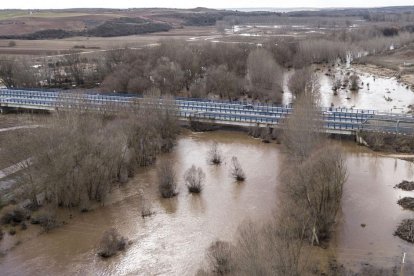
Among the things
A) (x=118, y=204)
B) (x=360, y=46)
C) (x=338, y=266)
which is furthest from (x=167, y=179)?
(x=360, y=46)

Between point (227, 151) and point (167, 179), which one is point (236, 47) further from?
point (167, 179)

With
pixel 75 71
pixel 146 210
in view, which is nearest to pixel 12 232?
pixel 146 210

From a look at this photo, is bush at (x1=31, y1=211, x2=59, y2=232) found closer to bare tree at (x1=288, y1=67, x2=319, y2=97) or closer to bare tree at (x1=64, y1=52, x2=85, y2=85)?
bare tree at (x1=288, y1=67, x2=319, y2=97)

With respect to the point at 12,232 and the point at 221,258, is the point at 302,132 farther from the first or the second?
the point at 12,232

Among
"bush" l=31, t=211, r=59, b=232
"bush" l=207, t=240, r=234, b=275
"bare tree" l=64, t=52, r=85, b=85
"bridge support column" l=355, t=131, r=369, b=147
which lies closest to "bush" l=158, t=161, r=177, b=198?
"bush" l=31, t=211, r=59, b=232

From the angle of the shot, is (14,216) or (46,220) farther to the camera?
(14,216)

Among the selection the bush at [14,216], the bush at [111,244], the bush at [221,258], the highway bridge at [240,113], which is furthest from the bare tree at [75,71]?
the bush at [221,258]
